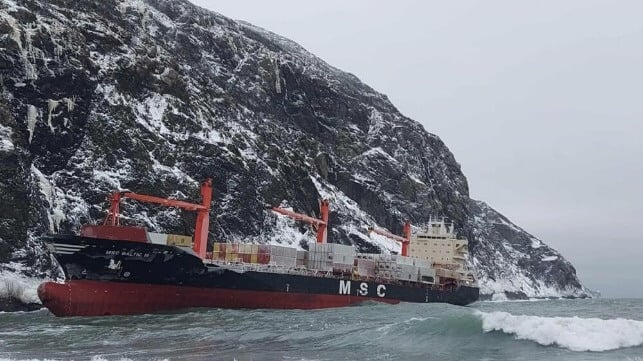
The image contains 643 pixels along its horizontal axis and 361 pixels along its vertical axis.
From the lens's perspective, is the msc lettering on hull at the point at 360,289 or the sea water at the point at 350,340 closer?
the sea water at the point at 350,340

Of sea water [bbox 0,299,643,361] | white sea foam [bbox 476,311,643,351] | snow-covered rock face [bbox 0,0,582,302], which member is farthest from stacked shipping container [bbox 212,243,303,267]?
white sea foam [bbox 476,311,643,351]

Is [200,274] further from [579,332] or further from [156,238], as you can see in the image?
[579,332]

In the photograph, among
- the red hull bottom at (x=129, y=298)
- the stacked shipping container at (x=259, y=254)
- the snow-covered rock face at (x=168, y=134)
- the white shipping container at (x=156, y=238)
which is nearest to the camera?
the red hull bottom at (x=129, y=298)

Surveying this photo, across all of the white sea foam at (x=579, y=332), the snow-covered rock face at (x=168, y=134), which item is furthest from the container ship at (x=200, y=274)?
the white sea foam at (x=579, y=332)

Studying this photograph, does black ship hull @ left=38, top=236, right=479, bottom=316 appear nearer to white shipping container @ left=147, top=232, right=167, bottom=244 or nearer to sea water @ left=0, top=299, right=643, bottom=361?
white shipping container @ left=147, top=232, right=167, bottom=244

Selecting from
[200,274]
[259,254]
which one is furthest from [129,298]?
[259,254]

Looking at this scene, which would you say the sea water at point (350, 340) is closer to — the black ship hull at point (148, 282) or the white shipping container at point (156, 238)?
the black ship hull at point (148, 282)

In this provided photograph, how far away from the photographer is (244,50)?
129250mm

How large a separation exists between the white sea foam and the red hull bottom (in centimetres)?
2697

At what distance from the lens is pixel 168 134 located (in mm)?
81312

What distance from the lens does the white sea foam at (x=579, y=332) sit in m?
24.4

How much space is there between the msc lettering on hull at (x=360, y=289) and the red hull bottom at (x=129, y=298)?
9750 mm

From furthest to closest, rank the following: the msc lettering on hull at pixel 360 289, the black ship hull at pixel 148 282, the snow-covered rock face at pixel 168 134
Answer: the snow-covered rock face at pixel 168 134 < the msc lettering on hull at pixel 360 289 < the black ship hull at pixel 148 282

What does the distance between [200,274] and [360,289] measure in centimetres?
2001
